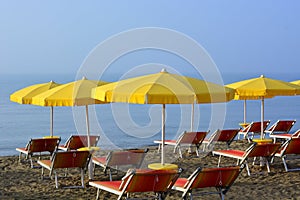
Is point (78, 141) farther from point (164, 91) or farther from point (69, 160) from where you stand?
point (164, 91)

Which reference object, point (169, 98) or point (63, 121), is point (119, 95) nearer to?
point (169, 98)

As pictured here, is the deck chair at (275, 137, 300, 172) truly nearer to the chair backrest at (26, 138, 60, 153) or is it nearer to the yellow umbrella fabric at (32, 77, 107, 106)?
the yellow umbrella fabric at (32, 77, 107, 106)

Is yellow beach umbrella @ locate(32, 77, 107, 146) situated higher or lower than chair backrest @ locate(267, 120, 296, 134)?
higher

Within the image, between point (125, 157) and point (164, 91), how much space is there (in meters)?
1.59

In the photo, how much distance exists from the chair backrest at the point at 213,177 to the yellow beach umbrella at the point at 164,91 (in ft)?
3.18

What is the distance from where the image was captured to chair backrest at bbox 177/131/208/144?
11.7 metres

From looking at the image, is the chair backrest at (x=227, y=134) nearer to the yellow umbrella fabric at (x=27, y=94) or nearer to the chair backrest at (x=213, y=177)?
the yellow umbrella fabric at (x=27, y=94)

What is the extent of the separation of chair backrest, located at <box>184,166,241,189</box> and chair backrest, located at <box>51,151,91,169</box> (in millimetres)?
2109

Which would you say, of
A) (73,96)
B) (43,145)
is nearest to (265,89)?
(73,96)

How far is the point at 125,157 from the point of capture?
8.67 meters

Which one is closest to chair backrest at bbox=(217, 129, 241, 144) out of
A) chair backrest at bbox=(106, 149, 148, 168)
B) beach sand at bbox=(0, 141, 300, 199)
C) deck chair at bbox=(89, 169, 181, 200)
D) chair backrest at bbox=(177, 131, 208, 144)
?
chair backrest at bbox=(177, 131, 208, 144)

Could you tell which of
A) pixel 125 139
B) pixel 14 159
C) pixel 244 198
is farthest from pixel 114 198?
pixel 125 139

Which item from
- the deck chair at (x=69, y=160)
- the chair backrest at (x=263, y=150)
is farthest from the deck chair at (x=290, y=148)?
the deck chair at (x=69, y=160)

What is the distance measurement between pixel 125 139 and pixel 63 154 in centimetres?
1729
